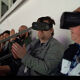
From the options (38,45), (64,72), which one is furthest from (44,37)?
(64,72)

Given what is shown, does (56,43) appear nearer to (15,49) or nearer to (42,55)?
(42,55)

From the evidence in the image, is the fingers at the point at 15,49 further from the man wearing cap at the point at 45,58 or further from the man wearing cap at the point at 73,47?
the man wearing cap at the point at 73,47

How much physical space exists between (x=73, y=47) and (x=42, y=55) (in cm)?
15

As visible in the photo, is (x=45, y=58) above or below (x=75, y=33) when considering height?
below

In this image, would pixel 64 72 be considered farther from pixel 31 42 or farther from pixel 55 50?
pixel 31 42

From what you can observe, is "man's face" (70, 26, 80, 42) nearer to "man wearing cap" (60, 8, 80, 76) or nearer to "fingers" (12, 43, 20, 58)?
"man wearing cap" (60, 8, 80, 76)

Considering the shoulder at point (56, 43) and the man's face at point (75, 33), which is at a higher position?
the man's face at point (75, 33)

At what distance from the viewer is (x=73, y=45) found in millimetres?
780

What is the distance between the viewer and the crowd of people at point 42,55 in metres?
0.76

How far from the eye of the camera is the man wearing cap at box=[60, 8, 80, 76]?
747mm

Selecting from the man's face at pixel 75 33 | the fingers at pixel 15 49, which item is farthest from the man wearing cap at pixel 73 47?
the fingers at pixel 15 49

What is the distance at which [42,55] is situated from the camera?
33.4 inches

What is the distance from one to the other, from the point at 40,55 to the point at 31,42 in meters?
0.07

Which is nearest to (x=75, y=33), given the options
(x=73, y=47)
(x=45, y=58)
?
(x=73, y=47)
